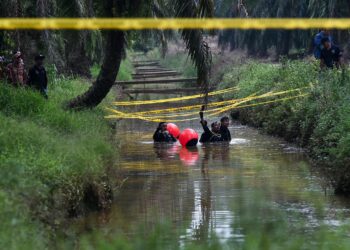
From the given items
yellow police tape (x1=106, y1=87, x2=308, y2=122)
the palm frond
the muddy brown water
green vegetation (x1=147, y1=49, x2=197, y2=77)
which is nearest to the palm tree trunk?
the muddy brown water

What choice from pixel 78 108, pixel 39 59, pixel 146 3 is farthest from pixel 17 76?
pixel 146 3

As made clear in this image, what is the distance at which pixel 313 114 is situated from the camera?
19.8m

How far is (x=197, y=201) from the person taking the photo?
1338 cm

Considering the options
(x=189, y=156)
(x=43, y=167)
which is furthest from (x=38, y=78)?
(x=43, y=167)

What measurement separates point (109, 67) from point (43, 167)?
674 cm

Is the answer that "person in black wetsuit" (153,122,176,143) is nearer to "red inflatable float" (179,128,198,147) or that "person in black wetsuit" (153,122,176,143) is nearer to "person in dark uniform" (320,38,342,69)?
"red inflatable float" (179,128,198,147)

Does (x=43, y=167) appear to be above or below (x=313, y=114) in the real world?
above

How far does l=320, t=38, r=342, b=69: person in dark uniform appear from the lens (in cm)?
2110

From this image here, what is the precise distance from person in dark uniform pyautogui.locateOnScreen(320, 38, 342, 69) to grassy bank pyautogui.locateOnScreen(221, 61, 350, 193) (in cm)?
34

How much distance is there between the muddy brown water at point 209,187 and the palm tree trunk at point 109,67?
5.68 feet

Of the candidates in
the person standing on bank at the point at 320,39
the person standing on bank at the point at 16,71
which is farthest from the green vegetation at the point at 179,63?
the person standing on bank at the point at 16,71

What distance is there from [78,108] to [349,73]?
270 inches

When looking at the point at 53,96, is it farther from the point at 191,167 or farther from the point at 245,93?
the point at 245,93

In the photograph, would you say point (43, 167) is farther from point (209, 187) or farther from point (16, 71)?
point (16, 71)
